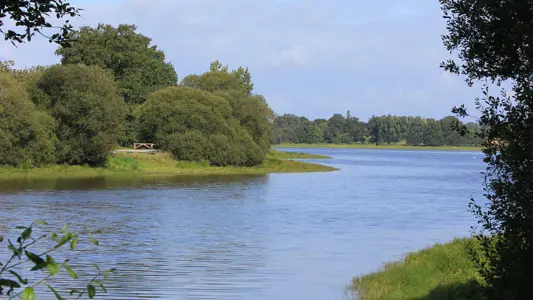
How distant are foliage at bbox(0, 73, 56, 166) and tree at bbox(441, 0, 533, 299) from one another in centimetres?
5779

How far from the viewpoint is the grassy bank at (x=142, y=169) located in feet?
213

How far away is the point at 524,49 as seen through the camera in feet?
29.1

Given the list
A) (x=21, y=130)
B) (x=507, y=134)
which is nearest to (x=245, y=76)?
(x=21, y=130)

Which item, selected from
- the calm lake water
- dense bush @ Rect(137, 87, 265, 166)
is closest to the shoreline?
dense bush @ Rect(137, 87, 265, 166)

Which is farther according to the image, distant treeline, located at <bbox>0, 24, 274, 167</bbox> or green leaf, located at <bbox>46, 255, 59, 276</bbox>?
distant treeline, located at <bbox>0, 24, 274, 167</bbox>

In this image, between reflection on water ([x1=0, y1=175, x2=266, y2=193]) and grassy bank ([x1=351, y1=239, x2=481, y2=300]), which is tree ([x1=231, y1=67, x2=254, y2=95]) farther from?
grassy bank ([x1=351, y1=239, x2=481, y2=300])

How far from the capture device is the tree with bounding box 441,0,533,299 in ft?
27.3

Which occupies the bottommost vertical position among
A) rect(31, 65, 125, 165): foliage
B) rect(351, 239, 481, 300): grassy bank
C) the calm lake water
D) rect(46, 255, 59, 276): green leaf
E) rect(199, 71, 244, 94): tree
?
the calm lake water

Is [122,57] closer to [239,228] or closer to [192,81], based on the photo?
[192,81]

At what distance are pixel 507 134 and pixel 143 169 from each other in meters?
67.8

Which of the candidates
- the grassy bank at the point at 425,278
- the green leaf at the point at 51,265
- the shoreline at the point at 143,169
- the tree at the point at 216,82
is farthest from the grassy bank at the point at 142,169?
the green leaf at the point at 51,265

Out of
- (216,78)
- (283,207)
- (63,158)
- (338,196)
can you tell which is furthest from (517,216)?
(216,78)

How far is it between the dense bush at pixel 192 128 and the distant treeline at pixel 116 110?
0.12 metres

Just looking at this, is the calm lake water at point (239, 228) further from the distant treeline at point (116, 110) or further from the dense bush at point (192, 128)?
the dense bush at point (192, 128)
